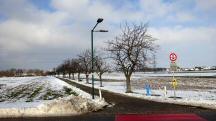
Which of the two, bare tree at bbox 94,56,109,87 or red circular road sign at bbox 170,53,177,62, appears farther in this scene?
bare tree at bbox 94,56,109,87

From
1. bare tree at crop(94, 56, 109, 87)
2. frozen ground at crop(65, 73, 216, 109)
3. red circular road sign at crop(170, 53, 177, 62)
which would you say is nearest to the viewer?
frozen ground at crop(65, 73, 216, 109)

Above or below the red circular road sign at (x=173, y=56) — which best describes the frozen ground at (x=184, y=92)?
below

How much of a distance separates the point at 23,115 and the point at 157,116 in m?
6.15

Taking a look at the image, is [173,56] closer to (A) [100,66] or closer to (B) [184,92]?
(B) [184,92]

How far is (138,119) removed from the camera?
16125 millimetres

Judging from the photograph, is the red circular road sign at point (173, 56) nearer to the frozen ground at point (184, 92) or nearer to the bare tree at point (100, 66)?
the frozen ground at point (184, 92)

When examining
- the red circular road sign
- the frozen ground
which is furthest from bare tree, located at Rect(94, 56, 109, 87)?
the red circular road sign

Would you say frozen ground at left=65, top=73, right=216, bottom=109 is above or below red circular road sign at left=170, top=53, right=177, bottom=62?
below

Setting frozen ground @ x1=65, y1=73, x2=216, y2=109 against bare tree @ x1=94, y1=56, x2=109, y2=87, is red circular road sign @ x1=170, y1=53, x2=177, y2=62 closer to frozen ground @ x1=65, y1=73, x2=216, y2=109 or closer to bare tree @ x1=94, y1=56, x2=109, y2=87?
frozen ground @ x1=65, y1=73, x2=216, y2=109

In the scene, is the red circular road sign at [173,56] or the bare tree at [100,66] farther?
the bare tree at [100,66]

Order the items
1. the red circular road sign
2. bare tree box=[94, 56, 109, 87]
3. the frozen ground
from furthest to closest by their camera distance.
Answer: bare tree box=[94, 56, 109, 87] → the red circular road sign → the frozen ground

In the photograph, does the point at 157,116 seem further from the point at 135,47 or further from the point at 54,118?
the point at 135,47

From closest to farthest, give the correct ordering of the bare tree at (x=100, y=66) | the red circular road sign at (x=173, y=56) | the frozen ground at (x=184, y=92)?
1. the frozen ground at (x=184, y=92)
2. the red circular road sign at (x=173, y=56)
3. the bare tree at (x=100, y=66)

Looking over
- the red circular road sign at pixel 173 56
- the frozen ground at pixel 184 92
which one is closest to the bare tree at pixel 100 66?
the frozen ground at pixel 184 92
